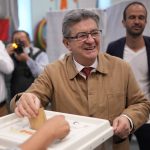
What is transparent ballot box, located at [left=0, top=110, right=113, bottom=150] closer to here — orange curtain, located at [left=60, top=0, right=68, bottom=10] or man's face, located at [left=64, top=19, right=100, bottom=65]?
man's face, located at [left=64, top=19, right=100, bottom=65]

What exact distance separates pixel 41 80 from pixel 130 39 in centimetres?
128

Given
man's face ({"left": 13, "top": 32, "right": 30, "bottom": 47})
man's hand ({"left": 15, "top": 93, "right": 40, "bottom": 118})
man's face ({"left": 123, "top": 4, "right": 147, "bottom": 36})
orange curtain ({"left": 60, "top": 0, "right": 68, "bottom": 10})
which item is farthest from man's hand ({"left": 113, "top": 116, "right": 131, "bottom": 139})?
orange curtain ({"left": 60, "top": 0, "right": 68, "bottom": 10})

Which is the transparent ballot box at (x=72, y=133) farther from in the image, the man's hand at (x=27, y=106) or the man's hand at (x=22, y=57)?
the man's hand at (x=22, y=57)

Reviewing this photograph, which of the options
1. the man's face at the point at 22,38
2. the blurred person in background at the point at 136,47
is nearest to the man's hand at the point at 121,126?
the blurred person in background at the point at 136,47

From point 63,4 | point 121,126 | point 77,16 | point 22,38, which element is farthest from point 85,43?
point 63,4

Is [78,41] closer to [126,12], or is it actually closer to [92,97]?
[92,97]

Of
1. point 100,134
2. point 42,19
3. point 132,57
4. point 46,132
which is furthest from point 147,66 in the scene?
point 42,19

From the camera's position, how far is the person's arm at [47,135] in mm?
790

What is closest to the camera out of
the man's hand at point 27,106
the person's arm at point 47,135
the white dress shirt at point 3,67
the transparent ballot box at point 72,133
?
the person's arm at point 47,135

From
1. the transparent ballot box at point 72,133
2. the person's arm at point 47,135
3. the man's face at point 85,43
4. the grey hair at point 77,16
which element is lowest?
the transparent ballot box at point 72,133

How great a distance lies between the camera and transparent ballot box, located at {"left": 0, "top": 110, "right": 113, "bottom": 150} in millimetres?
902

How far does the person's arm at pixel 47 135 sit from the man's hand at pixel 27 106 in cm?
20

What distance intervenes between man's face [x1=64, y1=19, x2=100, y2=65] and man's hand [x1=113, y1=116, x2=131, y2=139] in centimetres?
36

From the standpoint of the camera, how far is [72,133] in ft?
3.19
